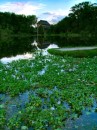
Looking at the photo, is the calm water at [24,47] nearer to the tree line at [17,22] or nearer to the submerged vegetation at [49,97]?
the submerged vegetation at [49,97]

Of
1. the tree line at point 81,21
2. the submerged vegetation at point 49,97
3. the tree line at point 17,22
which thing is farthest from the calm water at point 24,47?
the tree line at point 81,21

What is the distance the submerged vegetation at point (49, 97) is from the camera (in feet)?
35.1

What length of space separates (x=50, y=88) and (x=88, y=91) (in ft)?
7.11

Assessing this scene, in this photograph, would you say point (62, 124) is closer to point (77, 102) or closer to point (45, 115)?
point (45, 115)

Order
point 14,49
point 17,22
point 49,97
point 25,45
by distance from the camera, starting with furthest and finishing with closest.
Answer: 1. point 17,22
2. point 25,45
3. point 14,49
4. point 49,97

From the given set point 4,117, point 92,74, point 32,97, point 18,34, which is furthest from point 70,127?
point 18,34

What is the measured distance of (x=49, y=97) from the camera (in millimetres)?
14250

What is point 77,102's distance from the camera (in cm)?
1299

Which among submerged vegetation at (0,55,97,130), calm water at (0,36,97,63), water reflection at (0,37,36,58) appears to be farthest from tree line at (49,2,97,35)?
submerged vegetation at (0,55,97,130)

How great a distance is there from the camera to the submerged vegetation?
422 inches

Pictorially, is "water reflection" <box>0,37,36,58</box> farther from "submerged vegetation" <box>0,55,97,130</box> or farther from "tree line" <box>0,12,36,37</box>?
"tree line" <box>0,12,36,37</box>

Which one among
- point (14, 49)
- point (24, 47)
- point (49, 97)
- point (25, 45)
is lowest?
point (25, 45)

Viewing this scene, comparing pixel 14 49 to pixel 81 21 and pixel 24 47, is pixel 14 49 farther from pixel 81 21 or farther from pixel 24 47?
pixel 81 21

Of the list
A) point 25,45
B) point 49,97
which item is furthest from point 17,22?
point 49,97
